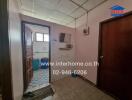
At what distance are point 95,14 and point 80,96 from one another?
7.84 ft

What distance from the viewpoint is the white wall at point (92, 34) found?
1.92m

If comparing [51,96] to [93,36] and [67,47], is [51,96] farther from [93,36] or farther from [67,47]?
[93,36]

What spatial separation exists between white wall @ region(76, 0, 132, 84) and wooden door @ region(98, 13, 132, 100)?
17 cm

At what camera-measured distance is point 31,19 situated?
2150 millimetres

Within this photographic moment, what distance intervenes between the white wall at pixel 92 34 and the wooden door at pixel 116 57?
173mm

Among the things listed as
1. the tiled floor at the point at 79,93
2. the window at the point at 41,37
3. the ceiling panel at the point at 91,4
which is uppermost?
the ceiling panel at the point at 91,4

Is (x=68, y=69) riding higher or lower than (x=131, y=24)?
lower

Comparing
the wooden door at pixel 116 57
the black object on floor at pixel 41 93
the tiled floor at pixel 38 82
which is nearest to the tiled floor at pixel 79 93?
the black object on floor at pixel 41 93

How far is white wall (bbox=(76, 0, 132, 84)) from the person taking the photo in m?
1.92

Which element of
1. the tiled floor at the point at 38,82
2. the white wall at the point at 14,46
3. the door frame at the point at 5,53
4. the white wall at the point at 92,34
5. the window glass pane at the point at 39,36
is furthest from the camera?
the window glass pane at the point at 39,36

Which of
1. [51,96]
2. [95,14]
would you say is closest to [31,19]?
[95,14]

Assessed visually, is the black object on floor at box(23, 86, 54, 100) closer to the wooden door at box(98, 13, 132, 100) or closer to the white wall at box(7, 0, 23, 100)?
the white wall at box(7, 0, 23, 100)

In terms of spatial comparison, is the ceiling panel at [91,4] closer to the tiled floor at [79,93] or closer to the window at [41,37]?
the tiled floor at [79,93]

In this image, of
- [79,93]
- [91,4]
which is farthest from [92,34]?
[79,93]
